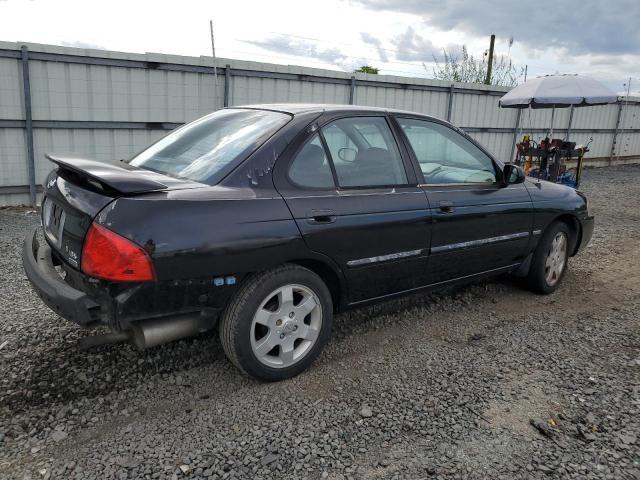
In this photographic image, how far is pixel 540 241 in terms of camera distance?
15.3ft

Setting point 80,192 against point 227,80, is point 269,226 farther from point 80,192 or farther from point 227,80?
point 227,80

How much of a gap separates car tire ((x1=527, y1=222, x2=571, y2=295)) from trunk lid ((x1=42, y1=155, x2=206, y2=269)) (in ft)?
10.5

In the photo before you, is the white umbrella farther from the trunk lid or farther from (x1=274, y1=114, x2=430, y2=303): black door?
the trunk lid

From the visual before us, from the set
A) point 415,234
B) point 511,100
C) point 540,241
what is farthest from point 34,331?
point 511,100

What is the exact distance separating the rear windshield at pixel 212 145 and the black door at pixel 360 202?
0.24 meters

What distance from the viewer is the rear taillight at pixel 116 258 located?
2463mm

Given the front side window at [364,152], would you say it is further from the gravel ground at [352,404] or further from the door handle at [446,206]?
the gravel ground at [352,404]

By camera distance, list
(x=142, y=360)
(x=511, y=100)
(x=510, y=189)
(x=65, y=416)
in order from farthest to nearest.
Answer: (x=511, y=100) → (x=510, y=189) → (x=142, y=360) → (x=65, y=416)

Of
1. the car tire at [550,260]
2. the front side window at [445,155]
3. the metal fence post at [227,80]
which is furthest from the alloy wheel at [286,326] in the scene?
the metal fence post at [227,80]

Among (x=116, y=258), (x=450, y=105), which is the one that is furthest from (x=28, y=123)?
(x=450, y=105)

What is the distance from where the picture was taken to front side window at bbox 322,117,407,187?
3.31m

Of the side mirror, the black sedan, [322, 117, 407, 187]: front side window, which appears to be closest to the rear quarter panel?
the black sedan

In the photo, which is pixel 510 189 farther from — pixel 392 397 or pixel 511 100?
pixel 511 100

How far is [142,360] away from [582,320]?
3.40 metres
